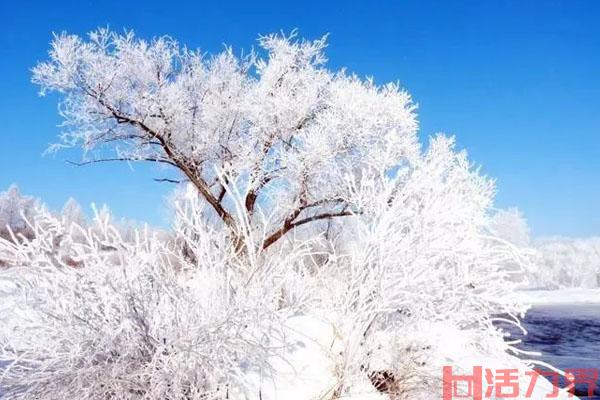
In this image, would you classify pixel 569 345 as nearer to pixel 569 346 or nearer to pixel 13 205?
pixel 569 346

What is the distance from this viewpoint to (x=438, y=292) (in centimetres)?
456

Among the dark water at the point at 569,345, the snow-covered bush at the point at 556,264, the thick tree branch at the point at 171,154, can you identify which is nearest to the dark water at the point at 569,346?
the dark water at the point at 569,345

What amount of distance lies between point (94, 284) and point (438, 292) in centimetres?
292

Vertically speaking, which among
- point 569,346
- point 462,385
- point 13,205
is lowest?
point 569,346

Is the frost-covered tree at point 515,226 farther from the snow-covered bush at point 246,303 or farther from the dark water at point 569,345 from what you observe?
the snow-covered bush at point 246,303

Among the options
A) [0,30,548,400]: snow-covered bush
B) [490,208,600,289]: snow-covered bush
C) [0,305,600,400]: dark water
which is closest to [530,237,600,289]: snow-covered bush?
[490,208,600,289]: snow-covered bush

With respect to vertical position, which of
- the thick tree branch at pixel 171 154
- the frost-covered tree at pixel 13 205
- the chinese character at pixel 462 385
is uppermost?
the frost-covered tree at pixel 13 205

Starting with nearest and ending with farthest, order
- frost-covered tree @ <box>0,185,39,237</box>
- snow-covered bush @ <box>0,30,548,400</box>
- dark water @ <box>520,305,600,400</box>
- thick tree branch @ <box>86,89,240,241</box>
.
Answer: snow-covered bush @ <box>0,30,548,400</box> → dark water @ <box>520,305,600,400</box> → thick tree branch @ <box>86,89,240,241</box> → frost-covered tree @ <box>0,185,39,237</box>

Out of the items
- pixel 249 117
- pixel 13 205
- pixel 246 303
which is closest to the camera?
pixel 246 303

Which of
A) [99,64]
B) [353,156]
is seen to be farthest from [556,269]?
[99,64]

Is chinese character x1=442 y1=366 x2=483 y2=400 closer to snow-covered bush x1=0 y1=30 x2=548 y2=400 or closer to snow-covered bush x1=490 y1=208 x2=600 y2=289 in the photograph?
snow-covered bush x1=0 y1=30 x2=548 y2=400

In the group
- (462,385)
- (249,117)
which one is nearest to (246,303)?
(462,385)

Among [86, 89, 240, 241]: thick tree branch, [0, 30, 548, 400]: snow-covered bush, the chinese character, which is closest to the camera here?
[0, 30, 548, 400]: snow-covered bush

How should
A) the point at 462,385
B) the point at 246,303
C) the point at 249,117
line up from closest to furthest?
the point at 246,303, the point at 462,385, the point at 249,117
